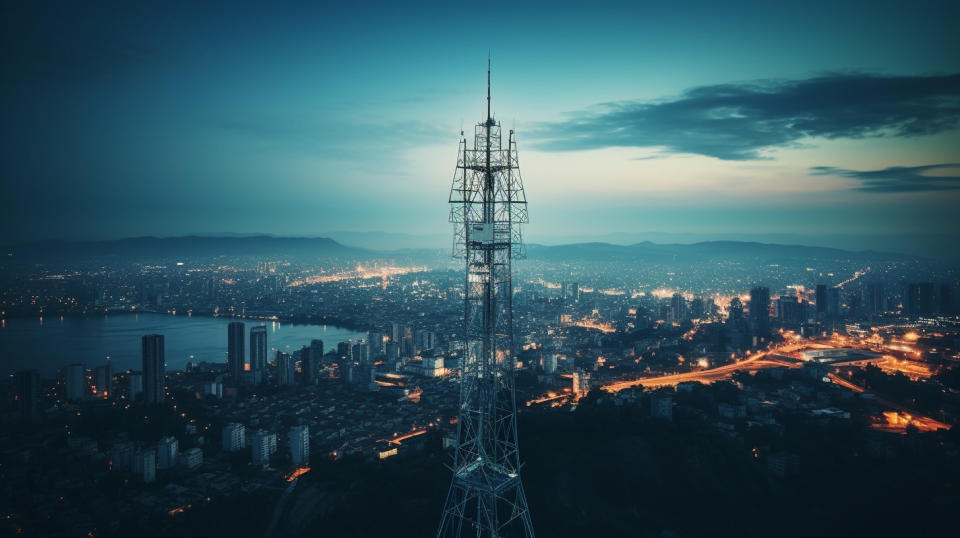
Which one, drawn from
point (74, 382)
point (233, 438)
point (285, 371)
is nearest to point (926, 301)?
point (285, 371)

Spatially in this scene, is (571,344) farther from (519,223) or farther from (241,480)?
(519,223)

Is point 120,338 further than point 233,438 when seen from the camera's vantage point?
Yes

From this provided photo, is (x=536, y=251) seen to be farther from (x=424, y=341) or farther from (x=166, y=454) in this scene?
(x=166, y=454)

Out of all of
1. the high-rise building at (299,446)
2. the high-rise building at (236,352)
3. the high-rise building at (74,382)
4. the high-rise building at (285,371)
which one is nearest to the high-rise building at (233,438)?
the high-rise building at (299,446)

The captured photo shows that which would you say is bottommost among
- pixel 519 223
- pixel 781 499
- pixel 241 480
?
pixel 241 480

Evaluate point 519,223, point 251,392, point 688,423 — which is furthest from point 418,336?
point 519,223

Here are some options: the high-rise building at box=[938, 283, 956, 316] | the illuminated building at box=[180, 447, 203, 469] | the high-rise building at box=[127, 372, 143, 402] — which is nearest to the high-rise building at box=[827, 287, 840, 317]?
the high-rise building at box=[938, 283, 956, 316]
